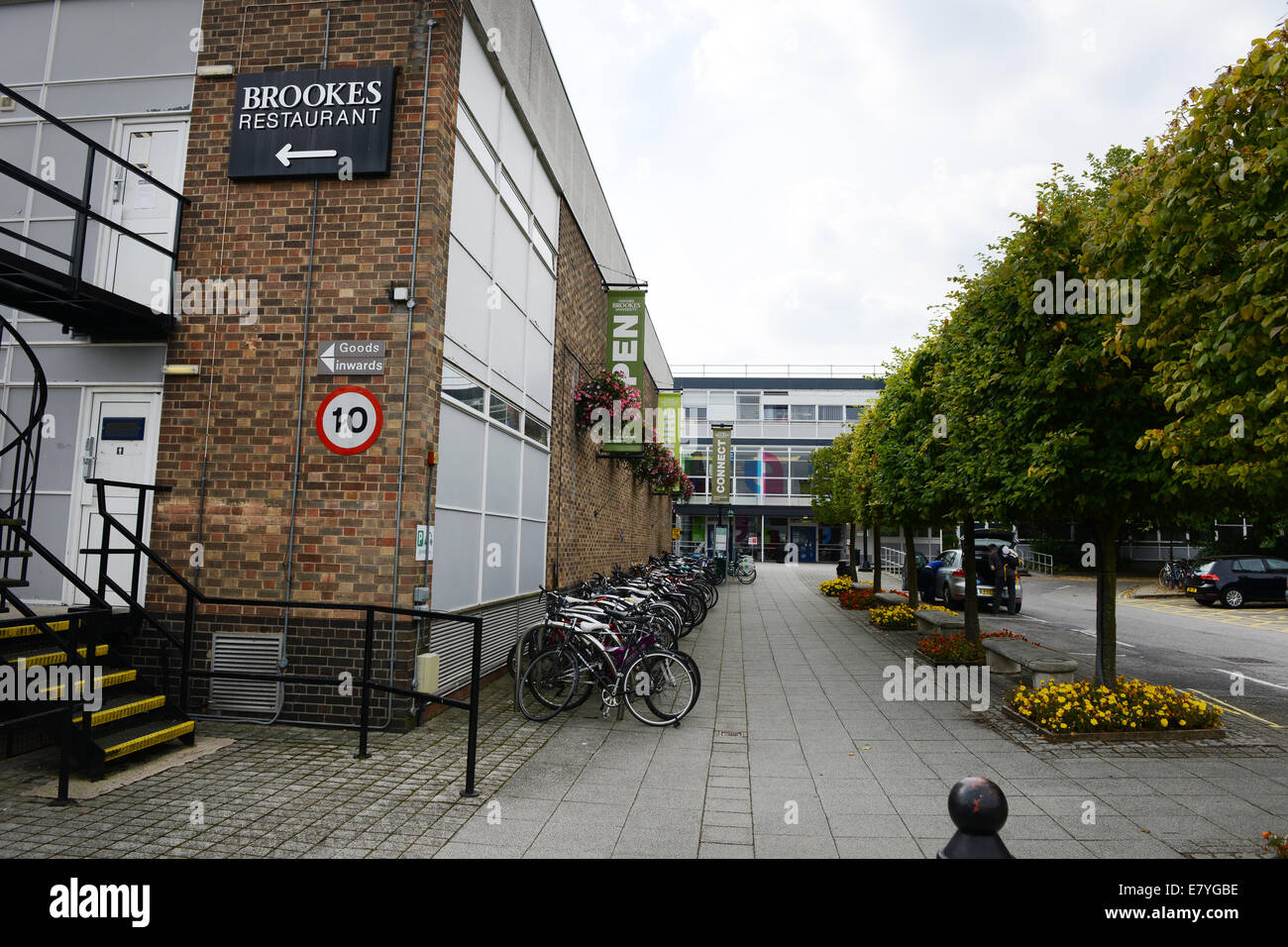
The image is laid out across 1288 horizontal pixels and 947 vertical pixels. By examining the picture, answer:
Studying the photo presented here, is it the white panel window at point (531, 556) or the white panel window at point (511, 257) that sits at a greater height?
the white panel window at point (511, 257)

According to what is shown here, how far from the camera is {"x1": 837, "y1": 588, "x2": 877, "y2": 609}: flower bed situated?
18.7 m

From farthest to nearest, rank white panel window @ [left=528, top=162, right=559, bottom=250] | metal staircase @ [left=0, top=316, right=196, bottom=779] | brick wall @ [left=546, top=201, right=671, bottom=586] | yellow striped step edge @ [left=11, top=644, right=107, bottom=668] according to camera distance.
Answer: brick wall @ [left=546, top=201, right=671, bottom=586]
white panel window @ [left=528, top=162, right=559, bottom=250]
yellow striped step edge @ [left=11, top=644, right=107, bottom=668]
metal staircase @ [left=0, top=316, right=196, bottom=779]

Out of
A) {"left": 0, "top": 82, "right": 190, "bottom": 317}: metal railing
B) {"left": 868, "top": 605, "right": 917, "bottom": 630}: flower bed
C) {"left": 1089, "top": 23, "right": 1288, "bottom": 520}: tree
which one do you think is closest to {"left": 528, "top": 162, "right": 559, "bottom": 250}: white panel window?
{"left": 0, "top": 82, "right": 190, "bottom": 317}: metal railing

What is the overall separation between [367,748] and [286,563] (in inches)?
77.3

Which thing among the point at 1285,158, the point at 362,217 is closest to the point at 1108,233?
the point at 1285,158

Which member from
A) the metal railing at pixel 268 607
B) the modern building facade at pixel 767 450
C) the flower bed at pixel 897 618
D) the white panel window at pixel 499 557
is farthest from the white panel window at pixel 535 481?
the modern building facade at pixel 767 450

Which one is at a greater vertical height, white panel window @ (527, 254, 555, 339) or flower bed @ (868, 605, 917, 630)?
white panel window @ (527, 254, 555, 339)

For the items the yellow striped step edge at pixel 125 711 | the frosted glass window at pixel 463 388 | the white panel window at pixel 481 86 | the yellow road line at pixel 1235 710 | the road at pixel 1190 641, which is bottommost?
the road at pixel 1190 641

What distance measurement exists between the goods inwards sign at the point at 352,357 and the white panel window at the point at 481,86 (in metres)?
2.87

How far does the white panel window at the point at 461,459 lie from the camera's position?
7445 millimetres

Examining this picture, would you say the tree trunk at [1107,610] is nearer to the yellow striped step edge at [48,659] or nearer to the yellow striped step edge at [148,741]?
the yellow striped step edge at [148,741]

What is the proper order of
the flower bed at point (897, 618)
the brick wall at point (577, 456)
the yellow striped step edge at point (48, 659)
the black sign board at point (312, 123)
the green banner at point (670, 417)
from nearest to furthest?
the yellow striped step edge at point (48, 659), the black sign board at point (312, 123), the brick wall at point (577, 456), the flower bed at point (897, 618), the green banner at point (670, 417)

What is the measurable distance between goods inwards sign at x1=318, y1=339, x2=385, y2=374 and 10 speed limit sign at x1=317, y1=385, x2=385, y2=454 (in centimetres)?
24

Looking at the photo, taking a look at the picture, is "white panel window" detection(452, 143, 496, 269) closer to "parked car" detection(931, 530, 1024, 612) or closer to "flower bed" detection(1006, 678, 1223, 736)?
"flower bed" detection(1006, 678, 1223, 736)
